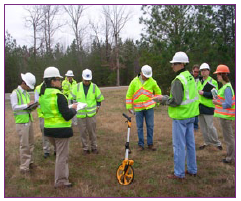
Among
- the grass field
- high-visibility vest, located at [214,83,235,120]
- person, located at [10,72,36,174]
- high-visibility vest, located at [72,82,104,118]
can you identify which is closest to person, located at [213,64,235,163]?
high-visibility vest, located at [214,83,235,120]

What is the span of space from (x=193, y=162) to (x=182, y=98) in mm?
1369

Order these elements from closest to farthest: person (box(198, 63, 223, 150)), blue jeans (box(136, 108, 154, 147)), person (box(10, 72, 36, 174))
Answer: person (box(10, 72, 36, 174)) → person (box(198, 63, 223, 150)) → blue jeans (box(136, 108, 154, 147))

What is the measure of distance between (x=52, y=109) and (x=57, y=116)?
16 centimetres

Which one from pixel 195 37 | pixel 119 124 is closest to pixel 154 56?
pixel 195 37

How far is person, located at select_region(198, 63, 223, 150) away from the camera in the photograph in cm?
649

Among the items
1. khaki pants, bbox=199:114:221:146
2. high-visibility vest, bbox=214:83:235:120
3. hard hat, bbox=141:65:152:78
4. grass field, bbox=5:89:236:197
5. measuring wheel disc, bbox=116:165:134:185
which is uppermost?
hard hat, bbox=141:65:152:78

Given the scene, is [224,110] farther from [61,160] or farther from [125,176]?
[61,160]

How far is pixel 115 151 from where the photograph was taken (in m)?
6.66

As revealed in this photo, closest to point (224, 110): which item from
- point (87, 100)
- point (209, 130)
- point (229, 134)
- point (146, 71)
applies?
point (229, 134)

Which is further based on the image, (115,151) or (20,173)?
(115,151)

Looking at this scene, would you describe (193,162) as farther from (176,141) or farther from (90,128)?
(90,128)

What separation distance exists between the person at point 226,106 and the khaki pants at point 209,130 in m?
1.09

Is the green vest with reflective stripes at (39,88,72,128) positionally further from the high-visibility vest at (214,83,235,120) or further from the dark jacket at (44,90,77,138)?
the high-visibility vest at (214,83,235,120)

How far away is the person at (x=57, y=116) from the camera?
4270mm
